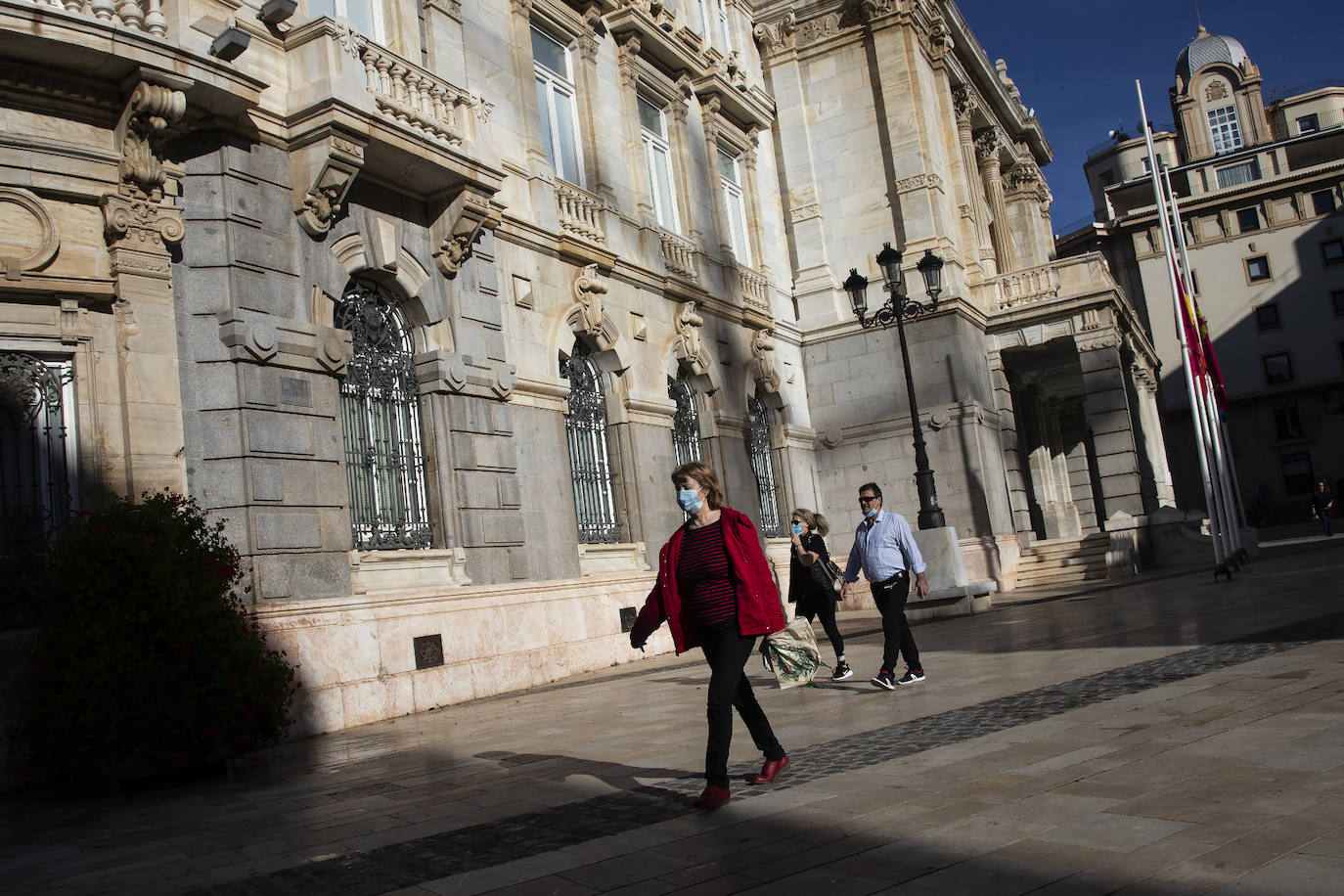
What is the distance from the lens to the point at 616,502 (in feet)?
57.8

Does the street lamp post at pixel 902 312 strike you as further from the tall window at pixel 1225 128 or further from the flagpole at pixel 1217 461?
the tall window at pixel 1225 128

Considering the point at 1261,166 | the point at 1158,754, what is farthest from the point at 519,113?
the point at 1261,166

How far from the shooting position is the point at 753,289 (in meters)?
23.6

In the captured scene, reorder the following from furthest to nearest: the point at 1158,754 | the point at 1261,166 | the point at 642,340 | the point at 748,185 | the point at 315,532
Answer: the point at 1261,166 < the point at 748,185 < the point at 642,340 < the point at 315,532 < the point at 1158,754

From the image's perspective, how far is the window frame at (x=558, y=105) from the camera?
1775 centimetres

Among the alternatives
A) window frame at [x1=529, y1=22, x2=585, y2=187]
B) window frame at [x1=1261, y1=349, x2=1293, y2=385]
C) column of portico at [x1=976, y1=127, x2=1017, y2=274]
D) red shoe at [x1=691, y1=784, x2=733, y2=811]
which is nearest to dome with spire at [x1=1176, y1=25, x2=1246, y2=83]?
window frame at [x1=1261, y1=349, x2=1293, y2=385]

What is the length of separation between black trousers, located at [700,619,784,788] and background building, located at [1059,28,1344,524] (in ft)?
177

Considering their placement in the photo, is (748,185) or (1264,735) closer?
(1264,735)

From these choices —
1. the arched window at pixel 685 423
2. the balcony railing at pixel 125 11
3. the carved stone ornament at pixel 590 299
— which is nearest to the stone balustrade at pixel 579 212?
the carved stone ornament at pixel 590 299

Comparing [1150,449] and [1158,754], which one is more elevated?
[1150,449]

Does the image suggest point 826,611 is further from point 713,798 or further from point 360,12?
point 360,12

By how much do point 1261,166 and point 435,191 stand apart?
5765 cm

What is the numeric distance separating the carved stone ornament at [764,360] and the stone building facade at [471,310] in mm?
75

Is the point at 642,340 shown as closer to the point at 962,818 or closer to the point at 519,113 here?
the point at 519,113
